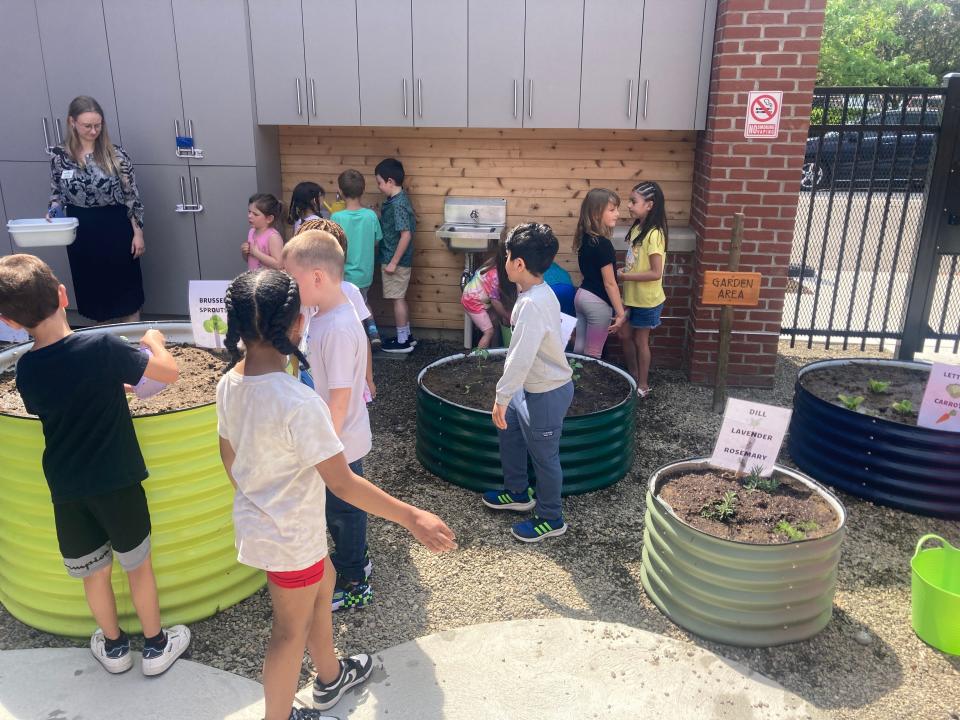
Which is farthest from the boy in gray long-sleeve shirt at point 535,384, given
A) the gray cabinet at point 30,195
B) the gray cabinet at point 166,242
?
the gray cabinet at point 30,195

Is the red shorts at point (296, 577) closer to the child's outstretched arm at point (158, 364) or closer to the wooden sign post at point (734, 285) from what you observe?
the child's outstretched arm at point (158, 364)

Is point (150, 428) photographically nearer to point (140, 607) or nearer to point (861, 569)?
point (140, 607)

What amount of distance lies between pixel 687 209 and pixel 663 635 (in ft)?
14.1

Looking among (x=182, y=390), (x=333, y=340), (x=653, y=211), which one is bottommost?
(x=182, y=390)

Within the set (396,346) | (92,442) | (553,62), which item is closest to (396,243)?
(396,346)

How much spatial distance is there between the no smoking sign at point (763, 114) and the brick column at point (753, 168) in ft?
0.14

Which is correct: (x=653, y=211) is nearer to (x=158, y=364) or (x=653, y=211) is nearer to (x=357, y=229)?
(x=357, y=229)

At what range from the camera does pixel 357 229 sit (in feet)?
21.1

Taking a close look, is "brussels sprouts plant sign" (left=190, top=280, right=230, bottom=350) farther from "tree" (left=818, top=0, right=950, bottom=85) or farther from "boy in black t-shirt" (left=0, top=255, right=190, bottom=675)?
"tree" (left=818, top=0, right=950, bottom=85)

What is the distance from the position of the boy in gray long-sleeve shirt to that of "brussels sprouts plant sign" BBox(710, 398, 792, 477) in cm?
77

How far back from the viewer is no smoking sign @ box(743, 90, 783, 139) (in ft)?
18.5

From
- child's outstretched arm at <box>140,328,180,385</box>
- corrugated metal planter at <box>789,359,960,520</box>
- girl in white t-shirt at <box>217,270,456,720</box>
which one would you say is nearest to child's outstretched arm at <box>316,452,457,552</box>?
girl in white t-shirt at <box>217,270,456,720</box>

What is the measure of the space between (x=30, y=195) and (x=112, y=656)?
562cm

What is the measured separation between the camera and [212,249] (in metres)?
7.00
